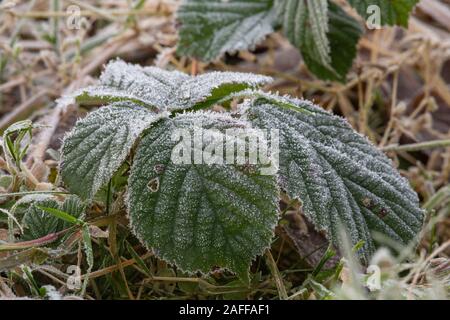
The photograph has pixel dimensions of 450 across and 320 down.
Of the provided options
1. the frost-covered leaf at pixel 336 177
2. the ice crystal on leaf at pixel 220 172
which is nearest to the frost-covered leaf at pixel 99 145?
the ice crystal on leaf at pixel 220 172

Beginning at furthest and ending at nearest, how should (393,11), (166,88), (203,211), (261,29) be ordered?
(261,29) → (393,11) → (166,88) → (203,211)

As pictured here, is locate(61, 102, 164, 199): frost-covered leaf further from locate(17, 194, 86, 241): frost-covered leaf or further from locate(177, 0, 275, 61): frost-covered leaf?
locate(177, 0, 275, 61): frost-covered leaf

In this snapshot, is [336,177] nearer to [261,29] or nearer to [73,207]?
[73,207]

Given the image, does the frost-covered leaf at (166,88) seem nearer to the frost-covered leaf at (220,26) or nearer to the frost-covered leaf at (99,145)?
the frost-covered leaf at (99,145)

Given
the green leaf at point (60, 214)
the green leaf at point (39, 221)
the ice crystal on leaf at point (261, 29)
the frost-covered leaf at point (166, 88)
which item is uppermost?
the frost-covered leaf at point (166, 88)

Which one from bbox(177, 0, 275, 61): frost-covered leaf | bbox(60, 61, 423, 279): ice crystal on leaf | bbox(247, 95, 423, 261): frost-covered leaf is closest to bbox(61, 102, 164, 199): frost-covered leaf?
bbox(60, 61, 423, 279): ice crystal on leaf

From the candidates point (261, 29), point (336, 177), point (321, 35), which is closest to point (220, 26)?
point (261, 29)
